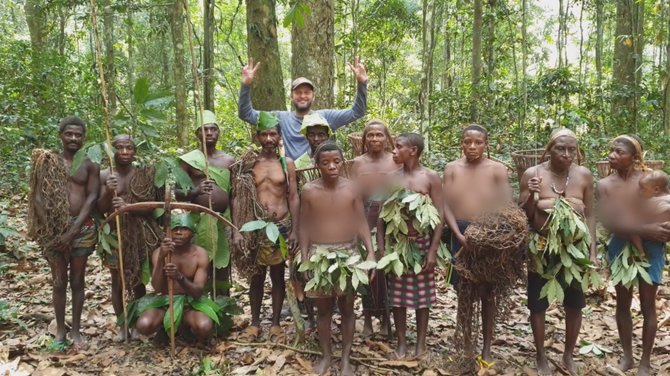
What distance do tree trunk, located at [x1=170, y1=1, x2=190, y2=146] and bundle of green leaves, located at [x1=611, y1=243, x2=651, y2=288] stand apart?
7.71m

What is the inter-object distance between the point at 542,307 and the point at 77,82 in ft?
31.5

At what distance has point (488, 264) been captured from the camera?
11.8 ft

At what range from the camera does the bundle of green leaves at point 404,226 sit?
3785 mm

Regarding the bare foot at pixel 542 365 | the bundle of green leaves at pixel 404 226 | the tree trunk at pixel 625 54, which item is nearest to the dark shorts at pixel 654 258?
the bare foot at pixel 542 365

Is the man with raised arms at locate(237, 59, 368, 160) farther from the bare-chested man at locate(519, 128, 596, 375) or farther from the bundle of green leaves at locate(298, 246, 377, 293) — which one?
the bare-chested man at locate(519, 128, 596, 375)

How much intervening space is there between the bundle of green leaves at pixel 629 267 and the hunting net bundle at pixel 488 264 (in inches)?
25.4

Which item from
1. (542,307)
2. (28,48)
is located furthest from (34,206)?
(28,48)

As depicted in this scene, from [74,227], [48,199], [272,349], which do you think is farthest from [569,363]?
[48,199]

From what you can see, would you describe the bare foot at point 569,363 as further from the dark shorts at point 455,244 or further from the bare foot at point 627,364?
the dark shorts at point 455,244

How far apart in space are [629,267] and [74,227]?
13.3 ft

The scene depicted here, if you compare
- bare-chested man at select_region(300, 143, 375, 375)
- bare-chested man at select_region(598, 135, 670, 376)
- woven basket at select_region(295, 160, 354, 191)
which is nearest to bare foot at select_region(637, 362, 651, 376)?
bare-chested man at select_region(598, 135, 670, 376)

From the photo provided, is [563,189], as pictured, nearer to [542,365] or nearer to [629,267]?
[629,267]

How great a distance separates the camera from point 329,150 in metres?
3.76

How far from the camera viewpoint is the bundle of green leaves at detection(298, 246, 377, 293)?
3627 mm
